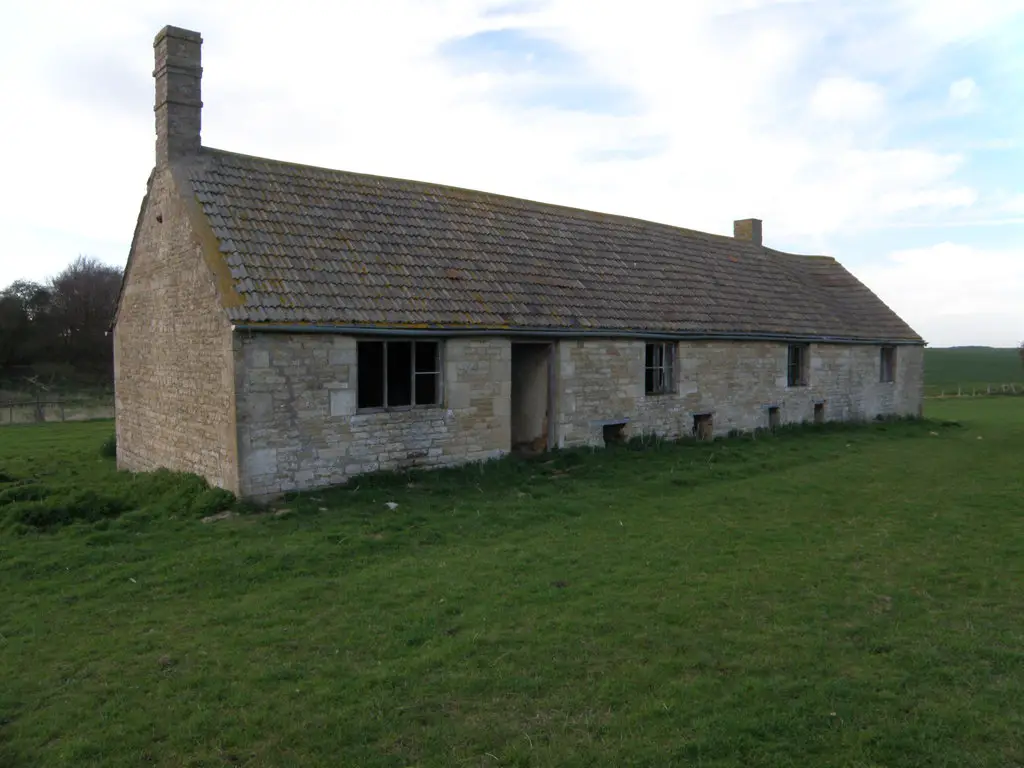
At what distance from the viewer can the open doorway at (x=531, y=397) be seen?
1514 centimetres

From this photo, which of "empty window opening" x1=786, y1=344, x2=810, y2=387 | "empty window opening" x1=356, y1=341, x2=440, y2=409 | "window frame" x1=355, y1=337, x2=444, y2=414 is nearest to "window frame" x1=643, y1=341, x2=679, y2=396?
"empty window opening" x1=786, y1=344, x2=810, y2=387

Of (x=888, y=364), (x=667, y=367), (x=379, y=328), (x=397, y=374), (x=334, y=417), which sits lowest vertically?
(x=334, y=417)

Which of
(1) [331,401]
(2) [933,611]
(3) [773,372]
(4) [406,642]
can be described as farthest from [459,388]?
(3) [773,372]

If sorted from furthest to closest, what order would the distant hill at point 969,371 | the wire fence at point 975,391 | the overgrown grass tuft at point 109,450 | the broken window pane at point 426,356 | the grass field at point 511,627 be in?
the distant hill at point 969,371, the wire fence at point 975,391, the overgrown grass tuft at point 109,450, the broken window pane at point 426,356, the grass field at point 511,627

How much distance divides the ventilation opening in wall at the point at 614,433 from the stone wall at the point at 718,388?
0.74ft

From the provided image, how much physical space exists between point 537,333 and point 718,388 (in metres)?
6.37

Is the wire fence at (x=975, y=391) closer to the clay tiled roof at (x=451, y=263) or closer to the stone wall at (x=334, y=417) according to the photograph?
the clay tiled roof at (x=451, y=263)

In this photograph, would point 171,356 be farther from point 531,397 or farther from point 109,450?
point 531,397

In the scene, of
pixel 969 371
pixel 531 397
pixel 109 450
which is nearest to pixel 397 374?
pixel 531 397

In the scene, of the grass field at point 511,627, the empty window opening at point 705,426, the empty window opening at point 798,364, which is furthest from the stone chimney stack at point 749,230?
the grass field at point 511,627

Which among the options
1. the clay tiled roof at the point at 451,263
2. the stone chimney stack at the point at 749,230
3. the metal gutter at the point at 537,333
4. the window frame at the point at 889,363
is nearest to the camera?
the metal gutter at the point at 537,333

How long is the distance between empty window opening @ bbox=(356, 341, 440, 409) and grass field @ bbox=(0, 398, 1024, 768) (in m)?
1.51

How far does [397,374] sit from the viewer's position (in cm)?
1290

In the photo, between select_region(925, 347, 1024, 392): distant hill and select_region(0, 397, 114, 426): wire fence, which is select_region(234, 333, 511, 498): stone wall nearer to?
select_region(0, 397, 114, 426): wire fence
